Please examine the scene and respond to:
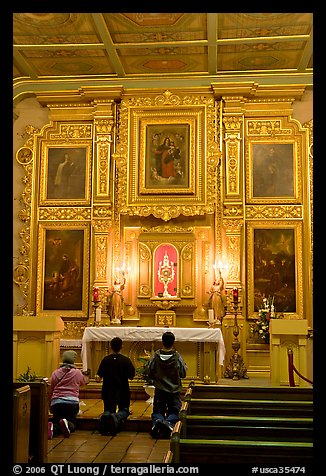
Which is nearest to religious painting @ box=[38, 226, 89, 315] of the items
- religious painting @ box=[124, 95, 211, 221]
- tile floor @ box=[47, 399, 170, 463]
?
religious painting @ box=[124, 95, 211, 221]

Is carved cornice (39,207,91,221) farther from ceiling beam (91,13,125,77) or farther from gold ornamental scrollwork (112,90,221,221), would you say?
ceiling beam (91,13,125,77)

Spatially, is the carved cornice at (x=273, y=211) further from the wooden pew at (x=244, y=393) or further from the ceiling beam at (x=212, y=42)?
the wooden pew at (x=244, y=393)

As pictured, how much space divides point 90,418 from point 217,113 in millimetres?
8029

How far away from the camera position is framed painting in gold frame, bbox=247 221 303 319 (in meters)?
13.3

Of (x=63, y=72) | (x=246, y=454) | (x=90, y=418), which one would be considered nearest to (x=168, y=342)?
(x=90, y=418)

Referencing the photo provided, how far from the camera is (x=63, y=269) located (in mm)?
13828

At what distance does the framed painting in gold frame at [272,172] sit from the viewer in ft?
45.1

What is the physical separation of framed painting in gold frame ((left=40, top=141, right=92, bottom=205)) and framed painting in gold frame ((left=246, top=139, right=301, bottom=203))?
3.71m

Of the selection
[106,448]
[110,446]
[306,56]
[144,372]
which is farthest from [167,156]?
[106,448]

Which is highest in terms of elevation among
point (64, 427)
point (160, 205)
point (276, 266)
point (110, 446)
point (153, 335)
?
point (160, 205)

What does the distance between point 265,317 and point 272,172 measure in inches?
132

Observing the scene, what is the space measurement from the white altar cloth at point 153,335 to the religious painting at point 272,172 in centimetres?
410

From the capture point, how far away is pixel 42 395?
617 centimetres

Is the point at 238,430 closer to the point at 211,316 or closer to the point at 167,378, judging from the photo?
the point at 167,378
